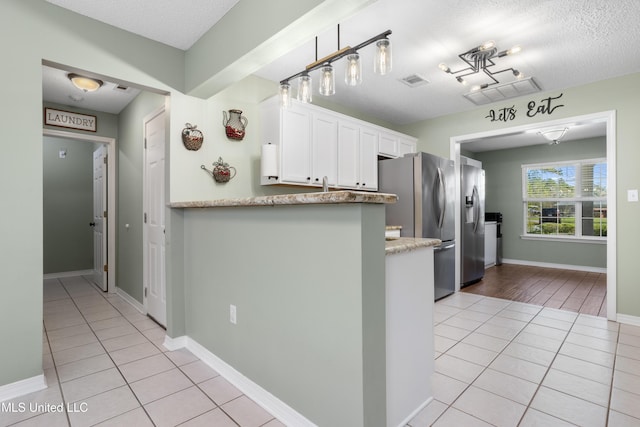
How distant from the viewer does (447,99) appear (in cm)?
394

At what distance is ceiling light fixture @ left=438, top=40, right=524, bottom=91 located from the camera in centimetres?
265

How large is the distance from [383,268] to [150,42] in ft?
8.13

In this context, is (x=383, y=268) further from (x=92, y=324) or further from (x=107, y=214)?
(x=107, y=214)

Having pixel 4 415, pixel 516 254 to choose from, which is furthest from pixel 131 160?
pixel 516 254

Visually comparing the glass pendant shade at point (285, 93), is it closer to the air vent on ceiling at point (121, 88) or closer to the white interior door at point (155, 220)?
the white interior door at point (155, 220)

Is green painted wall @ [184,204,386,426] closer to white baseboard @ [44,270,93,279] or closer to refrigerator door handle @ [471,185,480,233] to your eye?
refrigerator door handle @ [471,185,480,233]

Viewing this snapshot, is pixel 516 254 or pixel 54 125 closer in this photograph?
pixel 54 125

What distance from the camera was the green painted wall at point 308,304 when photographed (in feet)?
4.38

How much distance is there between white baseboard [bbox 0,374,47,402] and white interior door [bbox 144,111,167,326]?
3.35 feet

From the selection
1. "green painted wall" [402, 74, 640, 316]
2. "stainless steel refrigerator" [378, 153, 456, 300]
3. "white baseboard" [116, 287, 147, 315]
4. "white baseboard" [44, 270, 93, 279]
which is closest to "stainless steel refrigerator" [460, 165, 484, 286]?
"stainless steel refrigerator" [378, 153, 456, 300]

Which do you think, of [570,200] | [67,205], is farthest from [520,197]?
[67,205]

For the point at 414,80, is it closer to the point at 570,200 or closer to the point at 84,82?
the point at 84,82

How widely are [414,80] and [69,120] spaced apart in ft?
13.6

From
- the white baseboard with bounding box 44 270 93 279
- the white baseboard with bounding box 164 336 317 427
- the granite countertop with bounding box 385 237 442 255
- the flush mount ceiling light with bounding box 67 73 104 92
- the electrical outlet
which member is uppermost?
the flush mount ceiling light with bounding box 67 73 104 92
